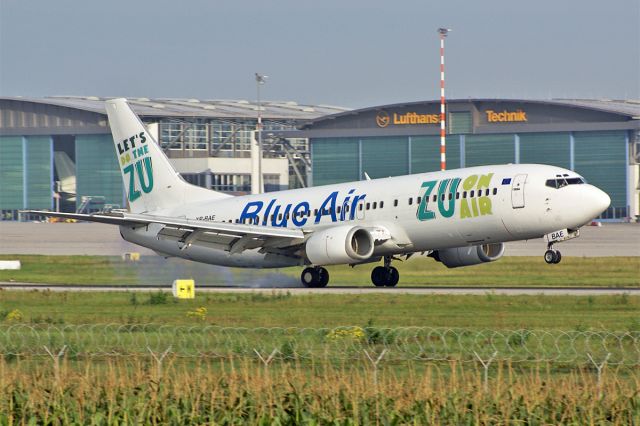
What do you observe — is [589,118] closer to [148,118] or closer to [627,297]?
[148,118]

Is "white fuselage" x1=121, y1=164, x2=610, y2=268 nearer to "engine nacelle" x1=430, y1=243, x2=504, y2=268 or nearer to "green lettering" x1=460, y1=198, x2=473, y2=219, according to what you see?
"green lettering" x1=460, y1=198, x2=473, y2=219

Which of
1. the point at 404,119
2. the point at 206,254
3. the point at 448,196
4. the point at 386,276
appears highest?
the point at 404,119

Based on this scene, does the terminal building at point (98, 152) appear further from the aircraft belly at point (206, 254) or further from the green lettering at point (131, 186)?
the aircraft belly at point (206, 254)

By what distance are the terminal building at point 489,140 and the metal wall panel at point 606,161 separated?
10cm

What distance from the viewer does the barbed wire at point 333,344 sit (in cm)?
2459

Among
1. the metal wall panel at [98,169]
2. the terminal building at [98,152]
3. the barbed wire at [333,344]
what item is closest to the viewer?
the barbed wire at [333,344]

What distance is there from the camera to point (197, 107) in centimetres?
14238

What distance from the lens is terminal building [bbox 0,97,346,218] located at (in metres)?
129

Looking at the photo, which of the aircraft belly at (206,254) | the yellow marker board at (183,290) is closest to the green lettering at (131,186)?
the aircraft belly at (206,254)

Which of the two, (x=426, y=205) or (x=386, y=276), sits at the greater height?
(x=426, y=205)

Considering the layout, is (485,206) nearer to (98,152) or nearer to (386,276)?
(386,276)

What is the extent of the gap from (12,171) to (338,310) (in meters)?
105

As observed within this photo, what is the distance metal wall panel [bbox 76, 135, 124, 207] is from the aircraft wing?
8099 cm

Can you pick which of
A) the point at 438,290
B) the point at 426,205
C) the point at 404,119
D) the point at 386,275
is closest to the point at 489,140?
the point at 404,119
